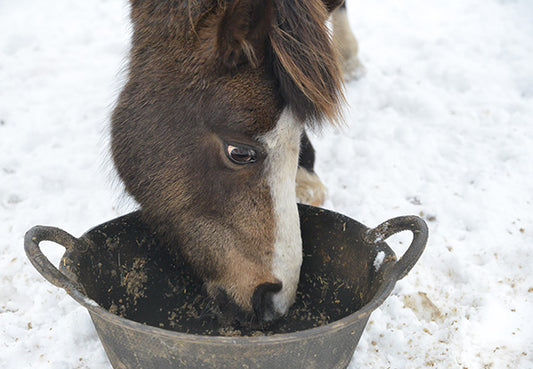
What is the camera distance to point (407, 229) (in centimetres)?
187

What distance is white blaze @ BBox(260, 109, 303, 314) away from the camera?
5.97 feet

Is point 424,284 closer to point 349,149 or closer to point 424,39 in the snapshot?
point 349,149

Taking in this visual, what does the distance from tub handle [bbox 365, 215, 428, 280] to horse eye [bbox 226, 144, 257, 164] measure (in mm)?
616

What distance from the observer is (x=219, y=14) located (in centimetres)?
171

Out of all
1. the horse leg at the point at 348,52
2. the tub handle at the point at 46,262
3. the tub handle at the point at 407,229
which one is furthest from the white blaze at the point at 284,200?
the horse leg at the point at 348,52

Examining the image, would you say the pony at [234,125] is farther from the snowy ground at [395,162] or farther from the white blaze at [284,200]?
the snowy ground at [395,162]

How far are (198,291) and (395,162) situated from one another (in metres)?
1.85

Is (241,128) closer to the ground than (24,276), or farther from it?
farther from it

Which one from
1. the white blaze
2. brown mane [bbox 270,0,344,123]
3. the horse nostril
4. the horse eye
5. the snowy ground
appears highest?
brown mane [bbox 270,0,344,123]

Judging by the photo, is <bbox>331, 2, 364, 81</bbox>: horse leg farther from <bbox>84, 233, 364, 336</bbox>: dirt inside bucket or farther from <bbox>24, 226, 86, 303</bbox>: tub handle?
<bbox>24, 226, 86, 303</bbox>: tub handle

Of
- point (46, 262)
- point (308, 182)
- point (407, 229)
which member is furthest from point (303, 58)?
point (308, 182)

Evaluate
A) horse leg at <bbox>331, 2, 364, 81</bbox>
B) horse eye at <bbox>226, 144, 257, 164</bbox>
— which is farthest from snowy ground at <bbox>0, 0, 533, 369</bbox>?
horse eye at <bbox>226, 144, 257, 164</bbox>

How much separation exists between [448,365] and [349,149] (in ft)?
6.15

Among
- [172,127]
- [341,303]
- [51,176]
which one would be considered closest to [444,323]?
[341,303]
